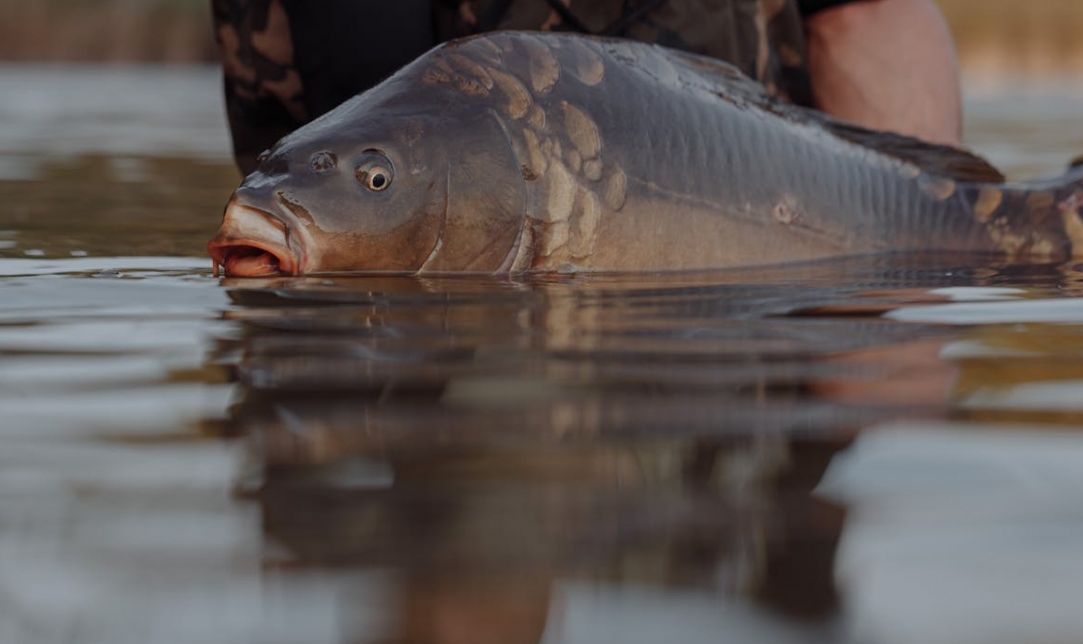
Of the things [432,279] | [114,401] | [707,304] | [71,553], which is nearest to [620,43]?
[432,279]

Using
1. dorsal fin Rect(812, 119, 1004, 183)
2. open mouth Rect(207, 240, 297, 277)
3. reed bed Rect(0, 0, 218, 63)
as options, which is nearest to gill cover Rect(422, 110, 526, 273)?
open mouth Rect(207, 240, 297, 277)

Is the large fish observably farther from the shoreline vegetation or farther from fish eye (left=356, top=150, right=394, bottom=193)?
the shoreline vegetation

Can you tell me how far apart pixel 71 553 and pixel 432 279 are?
5.28 feet

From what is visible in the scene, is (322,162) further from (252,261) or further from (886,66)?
(886,66)

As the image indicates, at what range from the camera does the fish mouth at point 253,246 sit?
96.9 inches

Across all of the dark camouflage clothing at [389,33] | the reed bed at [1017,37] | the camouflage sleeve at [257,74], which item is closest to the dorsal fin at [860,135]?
the dark camouflage clothing at [389,33]

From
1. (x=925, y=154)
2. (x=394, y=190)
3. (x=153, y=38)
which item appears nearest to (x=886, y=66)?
(x=925, y=154)

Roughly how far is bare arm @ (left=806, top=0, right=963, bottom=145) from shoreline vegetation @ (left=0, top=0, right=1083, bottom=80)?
18.9m

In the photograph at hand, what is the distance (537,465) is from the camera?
1202 mm

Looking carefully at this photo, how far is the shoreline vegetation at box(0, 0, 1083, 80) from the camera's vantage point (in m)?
23.4

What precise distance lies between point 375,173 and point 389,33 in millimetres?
1160

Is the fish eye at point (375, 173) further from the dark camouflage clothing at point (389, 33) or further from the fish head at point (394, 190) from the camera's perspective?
the dark camouflage clothing at point (389, 33)

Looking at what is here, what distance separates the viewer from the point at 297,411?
141 centimetres

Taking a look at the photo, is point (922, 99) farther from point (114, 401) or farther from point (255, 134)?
point (114, 401)
